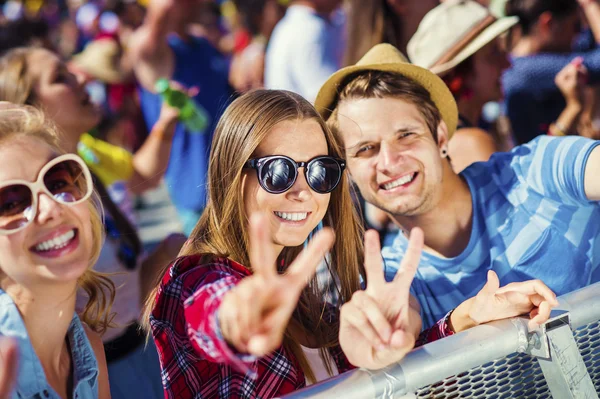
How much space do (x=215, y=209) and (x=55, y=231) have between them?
492mm

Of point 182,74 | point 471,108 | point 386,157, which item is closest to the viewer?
point 386,157

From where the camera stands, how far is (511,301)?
1.51 meters

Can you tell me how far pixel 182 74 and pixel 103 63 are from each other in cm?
91

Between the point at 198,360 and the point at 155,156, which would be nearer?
the point at 198,360

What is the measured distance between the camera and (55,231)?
53.2 inches

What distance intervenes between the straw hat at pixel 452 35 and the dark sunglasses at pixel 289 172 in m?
1.52

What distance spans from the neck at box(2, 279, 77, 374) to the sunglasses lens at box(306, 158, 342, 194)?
0.62m

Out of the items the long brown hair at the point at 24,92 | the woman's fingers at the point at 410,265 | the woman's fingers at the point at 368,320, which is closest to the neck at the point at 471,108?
the long brown hair at the point at 24,92

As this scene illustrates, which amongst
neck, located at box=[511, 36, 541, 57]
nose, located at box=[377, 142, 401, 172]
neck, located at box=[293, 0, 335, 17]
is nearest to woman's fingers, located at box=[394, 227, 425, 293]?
nose, located at box=[377, 142, 401, 172]

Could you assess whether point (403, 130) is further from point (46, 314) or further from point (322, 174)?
point (46, 314)

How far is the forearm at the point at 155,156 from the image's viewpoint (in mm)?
3699

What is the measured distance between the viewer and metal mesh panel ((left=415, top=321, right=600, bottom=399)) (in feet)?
4.23

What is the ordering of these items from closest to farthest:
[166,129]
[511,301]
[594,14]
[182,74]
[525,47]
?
[511,301] → [166,129] → [594,14] → [182,74] → [525,47]

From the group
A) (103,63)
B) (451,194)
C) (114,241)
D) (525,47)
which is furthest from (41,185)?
(525,47)
